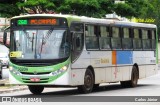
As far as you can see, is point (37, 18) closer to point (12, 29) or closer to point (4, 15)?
point (12, 29)

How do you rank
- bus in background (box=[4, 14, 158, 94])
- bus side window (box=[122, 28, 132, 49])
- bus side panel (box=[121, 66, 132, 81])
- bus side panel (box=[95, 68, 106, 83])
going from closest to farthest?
bus in background (box=[4, 14, 158, 94]) < bus side panel (box=[95, 68, 106, 83]) < bus side panel (box=[121, 66, 132, 81]) < bus side window (box=[122, 28, 132, 49])

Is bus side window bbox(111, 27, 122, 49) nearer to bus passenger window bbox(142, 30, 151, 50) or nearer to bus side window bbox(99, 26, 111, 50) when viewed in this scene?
bus side window bbox(99, 26, 111, 50)

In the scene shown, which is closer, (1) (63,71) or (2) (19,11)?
(1) (63,71)

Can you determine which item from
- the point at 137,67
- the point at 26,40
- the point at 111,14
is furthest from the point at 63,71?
the point at 111,14

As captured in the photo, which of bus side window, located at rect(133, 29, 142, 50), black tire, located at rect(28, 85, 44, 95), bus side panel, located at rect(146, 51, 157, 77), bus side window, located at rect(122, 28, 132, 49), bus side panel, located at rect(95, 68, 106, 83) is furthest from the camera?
bus side panel, located at rect(146, 51, 157, 77)

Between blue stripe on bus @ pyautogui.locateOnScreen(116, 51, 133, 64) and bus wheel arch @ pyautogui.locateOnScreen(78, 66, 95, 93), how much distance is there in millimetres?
2984

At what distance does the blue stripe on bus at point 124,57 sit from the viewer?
26594 mm

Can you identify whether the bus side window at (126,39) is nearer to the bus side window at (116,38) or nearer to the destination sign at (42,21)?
the bus side window at (116,38)

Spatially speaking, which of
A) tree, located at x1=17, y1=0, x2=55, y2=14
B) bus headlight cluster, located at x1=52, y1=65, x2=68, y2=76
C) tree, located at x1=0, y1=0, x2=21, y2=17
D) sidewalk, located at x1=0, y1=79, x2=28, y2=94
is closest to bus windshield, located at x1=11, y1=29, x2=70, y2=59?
bus headlight cluster, located at x1=52, y1=65, x2=68, y2=76

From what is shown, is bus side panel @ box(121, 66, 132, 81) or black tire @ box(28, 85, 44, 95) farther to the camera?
bus side panel @ box(121, 66, 132, 81)

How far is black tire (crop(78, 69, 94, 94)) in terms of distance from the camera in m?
23.0

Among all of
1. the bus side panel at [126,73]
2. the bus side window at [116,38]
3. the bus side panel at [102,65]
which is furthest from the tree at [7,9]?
the bus side panel at [102,65]

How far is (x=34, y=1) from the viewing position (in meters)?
42.4

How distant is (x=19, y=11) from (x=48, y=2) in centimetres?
196
